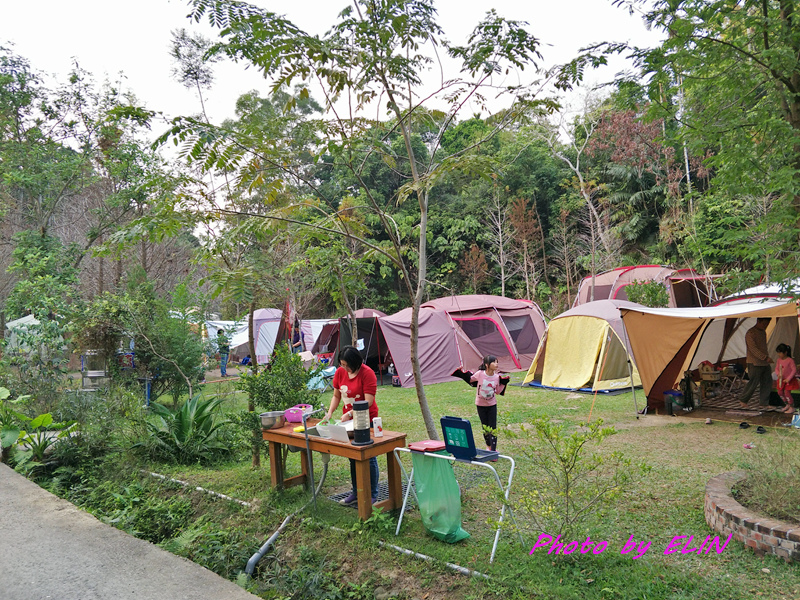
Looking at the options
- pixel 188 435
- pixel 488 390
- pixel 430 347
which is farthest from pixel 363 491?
pixel 430 347

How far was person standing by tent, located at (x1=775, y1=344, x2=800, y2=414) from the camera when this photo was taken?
7.02 meters

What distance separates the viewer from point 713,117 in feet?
12.8

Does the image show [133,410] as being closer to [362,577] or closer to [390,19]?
[362,577]

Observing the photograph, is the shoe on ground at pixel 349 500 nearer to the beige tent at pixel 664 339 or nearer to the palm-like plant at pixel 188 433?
the palm-like plant at pixel 188 433

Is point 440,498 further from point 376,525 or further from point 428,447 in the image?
point 376,525

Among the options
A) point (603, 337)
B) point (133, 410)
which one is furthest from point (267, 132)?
point (603, 337)

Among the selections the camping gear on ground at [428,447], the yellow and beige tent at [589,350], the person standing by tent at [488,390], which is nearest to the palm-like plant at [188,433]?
the person standing by tent at [488,390]

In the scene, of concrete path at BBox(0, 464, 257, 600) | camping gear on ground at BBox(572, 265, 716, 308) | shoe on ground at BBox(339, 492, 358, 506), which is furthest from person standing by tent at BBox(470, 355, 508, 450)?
camping gear on ground at BBox(572, 265, 716, 308)

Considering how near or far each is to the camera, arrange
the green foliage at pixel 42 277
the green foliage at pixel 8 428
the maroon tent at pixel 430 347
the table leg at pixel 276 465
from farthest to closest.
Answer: the maroon tent at pixel 430 347, the green foliage at pixel 42 277, the green foliage at pixel 8 428, the table leg at pixel 276 465

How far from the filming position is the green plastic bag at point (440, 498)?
360cm

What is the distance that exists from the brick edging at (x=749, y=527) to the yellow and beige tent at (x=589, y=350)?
19.6ft

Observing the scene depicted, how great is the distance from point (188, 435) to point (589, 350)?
7.25 meters

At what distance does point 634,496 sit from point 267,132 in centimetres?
420

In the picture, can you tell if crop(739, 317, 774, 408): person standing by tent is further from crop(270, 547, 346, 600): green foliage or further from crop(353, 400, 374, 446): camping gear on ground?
crop(270, 547, 346, 600): green foliage
